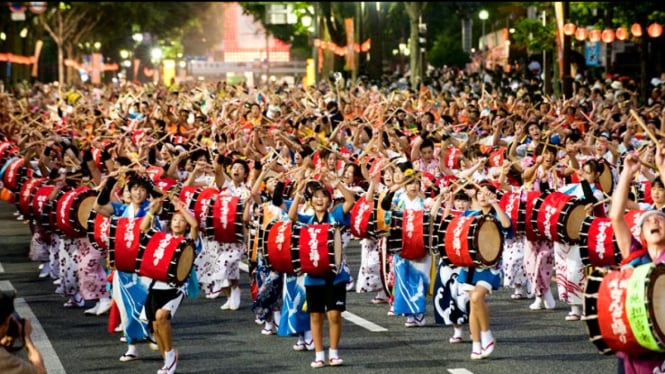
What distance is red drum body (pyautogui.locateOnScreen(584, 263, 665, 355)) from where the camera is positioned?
951 cm

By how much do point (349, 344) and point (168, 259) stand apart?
2393mm

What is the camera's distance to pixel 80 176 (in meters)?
18.7

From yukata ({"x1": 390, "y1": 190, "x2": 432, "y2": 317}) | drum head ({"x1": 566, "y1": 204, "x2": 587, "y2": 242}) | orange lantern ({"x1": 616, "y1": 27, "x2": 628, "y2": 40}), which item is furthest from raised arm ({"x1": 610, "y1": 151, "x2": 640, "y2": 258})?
orange lantern ({"x1": 616, "y1": 27, "x2": 628, "y2": 40})

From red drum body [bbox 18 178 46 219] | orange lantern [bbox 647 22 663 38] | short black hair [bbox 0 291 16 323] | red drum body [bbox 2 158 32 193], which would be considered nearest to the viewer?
short black hair [bbox 0 291 16 323]

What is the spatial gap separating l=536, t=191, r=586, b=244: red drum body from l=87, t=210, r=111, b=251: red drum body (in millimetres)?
4260

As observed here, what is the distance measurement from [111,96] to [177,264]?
3357 cm

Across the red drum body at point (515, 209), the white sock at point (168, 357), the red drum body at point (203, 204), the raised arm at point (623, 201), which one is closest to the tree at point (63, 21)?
the red drum body at point (203, 204)

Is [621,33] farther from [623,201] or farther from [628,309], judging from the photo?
[628,309]

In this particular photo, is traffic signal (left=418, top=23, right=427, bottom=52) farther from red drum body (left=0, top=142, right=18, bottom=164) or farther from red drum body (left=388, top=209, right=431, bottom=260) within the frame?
red drum body (left=388, top=209, right=431, bottom=260)

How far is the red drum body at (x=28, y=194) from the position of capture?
20.0 meters

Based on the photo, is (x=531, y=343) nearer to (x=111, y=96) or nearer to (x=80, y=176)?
(x=80, y=176)

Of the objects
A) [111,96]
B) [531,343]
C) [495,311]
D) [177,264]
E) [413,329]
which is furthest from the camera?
[111,96]

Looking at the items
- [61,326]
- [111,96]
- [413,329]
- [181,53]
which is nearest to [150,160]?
[61,326]

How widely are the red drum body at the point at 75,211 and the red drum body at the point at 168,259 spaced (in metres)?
3.52
